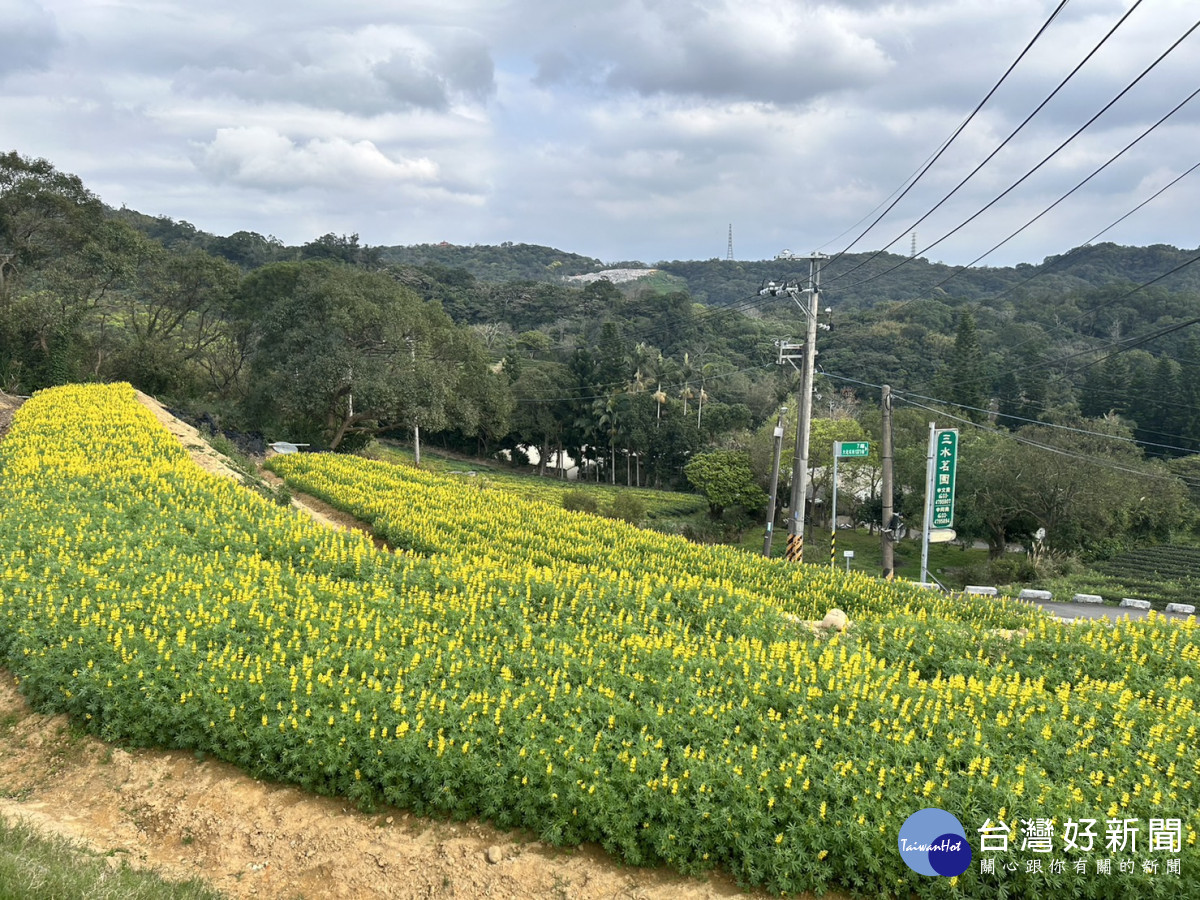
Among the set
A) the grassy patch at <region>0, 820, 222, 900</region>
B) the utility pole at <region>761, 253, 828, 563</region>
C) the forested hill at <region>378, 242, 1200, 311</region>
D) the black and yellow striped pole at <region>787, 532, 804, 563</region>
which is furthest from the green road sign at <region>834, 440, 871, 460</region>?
the forested hill at <region>378, 242, 1200, 311</region>

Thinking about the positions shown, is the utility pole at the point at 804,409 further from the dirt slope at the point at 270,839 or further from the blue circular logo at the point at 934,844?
the dirt slope at the point at 270,839

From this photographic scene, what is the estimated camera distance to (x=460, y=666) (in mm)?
6371

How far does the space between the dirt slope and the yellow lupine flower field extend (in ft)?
0.53

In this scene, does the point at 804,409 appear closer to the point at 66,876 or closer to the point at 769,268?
the point at 66,876

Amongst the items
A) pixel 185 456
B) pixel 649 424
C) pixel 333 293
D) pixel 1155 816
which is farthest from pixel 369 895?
pixel 649 424

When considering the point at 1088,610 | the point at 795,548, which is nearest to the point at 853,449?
the point at 795,548

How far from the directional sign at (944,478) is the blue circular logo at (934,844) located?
1010 centimetres

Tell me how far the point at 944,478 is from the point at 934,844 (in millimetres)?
10596

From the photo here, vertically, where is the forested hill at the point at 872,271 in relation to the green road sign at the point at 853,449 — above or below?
above

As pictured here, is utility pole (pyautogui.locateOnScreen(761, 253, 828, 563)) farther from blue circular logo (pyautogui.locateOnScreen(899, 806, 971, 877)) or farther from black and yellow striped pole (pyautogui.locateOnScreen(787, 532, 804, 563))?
blue circular logo (pyautogui.locateOnScreen(899, 806, 971, 877))

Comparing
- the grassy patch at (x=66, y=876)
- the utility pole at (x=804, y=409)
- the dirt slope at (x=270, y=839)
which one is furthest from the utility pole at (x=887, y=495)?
the grassy patch at (x=66, y=876)

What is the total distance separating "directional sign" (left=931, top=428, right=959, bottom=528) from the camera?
550 inches

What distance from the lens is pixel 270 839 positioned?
199 inches

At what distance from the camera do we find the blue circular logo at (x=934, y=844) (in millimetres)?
4480
